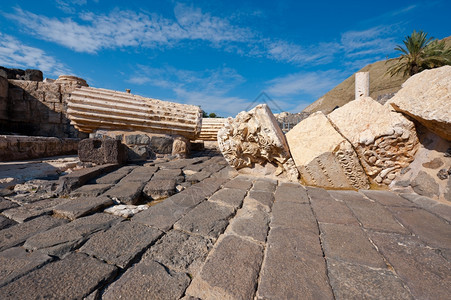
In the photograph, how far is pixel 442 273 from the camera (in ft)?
3.49

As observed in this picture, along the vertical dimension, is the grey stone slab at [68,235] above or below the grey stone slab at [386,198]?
below

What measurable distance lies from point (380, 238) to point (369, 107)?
217 cm

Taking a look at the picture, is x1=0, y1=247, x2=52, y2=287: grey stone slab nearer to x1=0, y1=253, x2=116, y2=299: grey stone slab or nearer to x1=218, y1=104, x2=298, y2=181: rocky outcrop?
x1=0, y1=253, x2=116, y2=299: grey stone slab

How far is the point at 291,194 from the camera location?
7.81 ft

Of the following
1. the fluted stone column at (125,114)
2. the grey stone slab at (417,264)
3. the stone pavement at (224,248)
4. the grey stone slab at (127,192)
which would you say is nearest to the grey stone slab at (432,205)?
the stone pavement at (224,248)

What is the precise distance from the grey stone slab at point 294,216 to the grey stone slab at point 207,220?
0.44 m

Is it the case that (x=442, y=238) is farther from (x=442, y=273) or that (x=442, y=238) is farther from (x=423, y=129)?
(x=423, y=129)

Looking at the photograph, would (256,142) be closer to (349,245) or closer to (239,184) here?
(239,184)

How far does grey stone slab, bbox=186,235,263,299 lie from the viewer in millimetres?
909

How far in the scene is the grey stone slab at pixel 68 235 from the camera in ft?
3.85

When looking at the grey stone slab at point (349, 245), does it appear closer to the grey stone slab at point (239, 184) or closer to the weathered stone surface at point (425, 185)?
the grey stone slab at point (239, 184)

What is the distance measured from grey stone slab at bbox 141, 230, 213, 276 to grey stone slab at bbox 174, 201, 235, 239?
71 millimetres

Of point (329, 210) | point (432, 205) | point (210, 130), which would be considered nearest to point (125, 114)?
point (210, 130)

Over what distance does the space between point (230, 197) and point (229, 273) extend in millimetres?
1166
